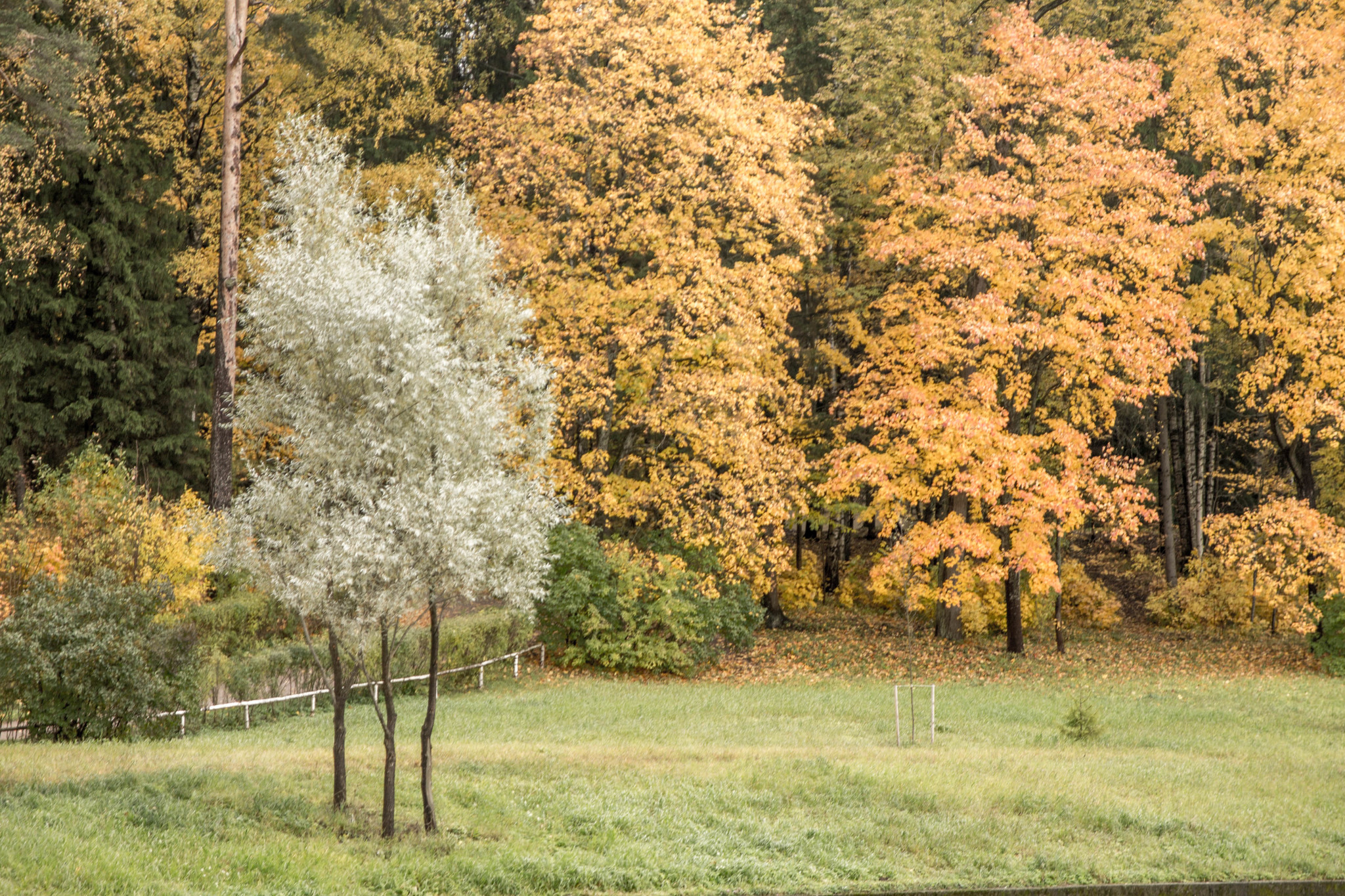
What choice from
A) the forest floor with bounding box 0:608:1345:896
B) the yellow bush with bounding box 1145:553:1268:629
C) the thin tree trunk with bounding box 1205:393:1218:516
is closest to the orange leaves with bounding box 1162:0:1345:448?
the yellow bush with bounding box 1145:553:1268:629

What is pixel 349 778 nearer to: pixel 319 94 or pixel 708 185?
pixel 708 185

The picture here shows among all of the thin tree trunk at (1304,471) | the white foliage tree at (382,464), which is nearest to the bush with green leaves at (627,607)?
the white foliage tree at (382,464)

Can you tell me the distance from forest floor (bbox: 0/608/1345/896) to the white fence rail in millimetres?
318

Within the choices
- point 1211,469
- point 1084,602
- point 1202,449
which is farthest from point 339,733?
point 1211,469

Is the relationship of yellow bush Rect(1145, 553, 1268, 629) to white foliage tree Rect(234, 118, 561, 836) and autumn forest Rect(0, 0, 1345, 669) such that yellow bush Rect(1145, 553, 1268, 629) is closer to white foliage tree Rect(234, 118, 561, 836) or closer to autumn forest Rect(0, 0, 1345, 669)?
autumn forest Rect(0, 0, 1345, 669)

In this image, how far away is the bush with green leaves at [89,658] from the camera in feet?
47.6

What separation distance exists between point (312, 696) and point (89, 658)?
5142mm

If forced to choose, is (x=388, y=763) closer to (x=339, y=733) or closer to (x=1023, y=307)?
(x=339, y=733)

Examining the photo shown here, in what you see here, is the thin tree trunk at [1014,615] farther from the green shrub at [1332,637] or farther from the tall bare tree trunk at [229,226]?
the tall bare tree trunk at [229,226]

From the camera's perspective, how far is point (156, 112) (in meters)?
27.8

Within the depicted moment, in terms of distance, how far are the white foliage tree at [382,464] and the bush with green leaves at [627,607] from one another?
12.2 metres

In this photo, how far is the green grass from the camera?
10.9 meters

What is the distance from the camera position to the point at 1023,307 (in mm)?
25562

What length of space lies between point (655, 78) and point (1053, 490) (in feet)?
39.6
